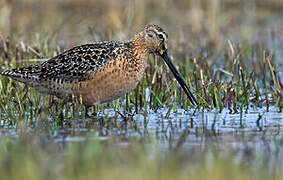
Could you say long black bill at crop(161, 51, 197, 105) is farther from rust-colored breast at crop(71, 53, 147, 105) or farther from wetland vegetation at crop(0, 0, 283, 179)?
rust-colored breast at crop(71, 53, 147, 105)

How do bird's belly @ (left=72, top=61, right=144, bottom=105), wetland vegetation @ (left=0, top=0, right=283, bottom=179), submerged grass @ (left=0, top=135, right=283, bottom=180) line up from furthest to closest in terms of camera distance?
bird's belly @ (left=72, top=61, right=144, bottom=105)
wetland vegetation @ (left=0, top=0, right=283, bottom=179)
submerged grass @ (left=0, top=135, right=283, bottom=180)

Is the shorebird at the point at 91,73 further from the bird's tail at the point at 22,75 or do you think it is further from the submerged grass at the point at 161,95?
the submerged grass at the point at 161,95

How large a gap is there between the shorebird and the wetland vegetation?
0.57 ft

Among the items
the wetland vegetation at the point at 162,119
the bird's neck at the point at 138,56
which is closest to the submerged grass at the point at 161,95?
the wetland vegetation at the point at 162,119

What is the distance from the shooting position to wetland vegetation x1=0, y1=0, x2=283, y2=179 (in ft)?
13.3

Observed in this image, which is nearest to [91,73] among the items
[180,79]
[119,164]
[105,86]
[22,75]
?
[105,86]

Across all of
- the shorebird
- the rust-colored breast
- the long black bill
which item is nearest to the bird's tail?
the shorebird

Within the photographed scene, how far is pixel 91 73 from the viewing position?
6.23 metres

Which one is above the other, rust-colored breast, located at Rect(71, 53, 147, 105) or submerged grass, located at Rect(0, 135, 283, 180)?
rust-colored breast, located at Rect(71, 53, 147, 105)

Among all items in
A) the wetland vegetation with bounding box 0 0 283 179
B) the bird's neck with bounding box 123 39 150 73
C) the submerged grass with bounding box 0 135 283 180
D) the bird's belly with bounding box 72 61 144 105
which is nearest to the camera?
the submerged grass with bounding box 0 135 283 180

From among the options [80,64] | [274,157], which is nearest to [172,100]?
[80,64]

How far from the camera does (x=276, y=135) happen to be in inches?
210

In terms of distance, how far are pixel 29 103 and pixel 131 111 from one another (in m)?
1.00

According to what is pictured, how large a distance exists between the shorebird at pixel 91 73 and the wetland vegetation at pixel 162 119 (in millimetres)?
175
